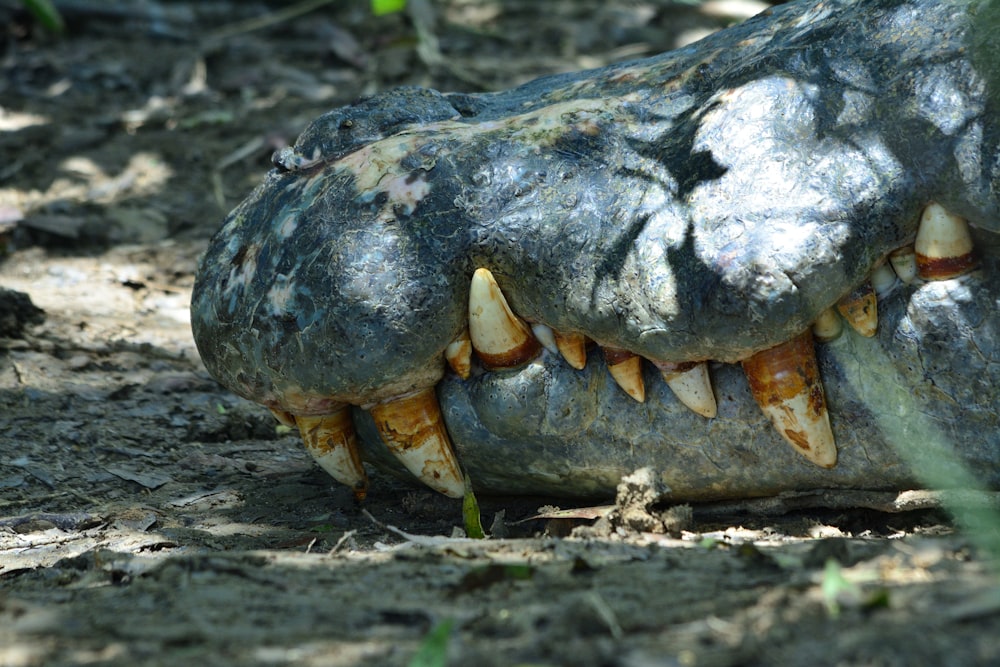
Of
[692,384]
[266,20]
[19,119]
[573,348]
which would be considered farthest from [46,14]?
[692,384]

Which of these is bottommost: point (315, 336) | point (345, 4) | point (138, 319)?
point (315, 336)

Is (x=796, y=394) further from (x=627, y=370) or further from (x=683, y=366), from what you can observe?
(x=627, y=370)

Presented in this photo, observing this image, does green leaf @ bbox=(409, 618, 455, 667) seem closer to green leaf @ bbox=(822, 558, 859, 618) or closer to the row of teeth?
green leaf @ bbox=(822, 558, 859, 618)

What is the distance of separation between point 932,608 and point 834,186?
87 centimetres

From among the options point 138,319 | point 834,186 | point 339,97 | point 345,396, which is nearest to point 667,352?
point 834,186

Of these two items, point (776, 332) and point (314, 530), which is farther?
point (314, 530)

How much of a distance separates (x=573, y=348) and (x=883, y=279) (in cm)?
66

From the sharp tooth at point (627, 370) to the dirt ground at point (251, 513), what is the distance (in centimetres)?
28

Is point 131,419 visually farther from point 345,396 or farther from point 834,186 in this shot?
point 834,186

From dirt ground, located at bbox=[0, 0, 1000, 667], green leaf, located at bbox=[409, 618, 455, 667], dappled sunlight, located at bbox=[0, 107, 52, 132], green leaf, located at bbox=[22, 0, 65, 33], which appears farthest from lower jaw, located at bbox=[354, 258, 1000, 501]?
green leaf, located at bbox=[22, 0, 65, 33]

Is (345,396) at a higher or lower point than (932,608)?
higher

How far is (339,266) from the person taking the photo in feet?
7.75

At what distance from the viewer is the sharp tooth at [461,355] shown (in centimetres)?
239

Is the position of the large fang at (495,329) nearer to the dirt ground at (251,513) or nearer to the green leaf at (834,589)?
the dirt ground at (251,513)
